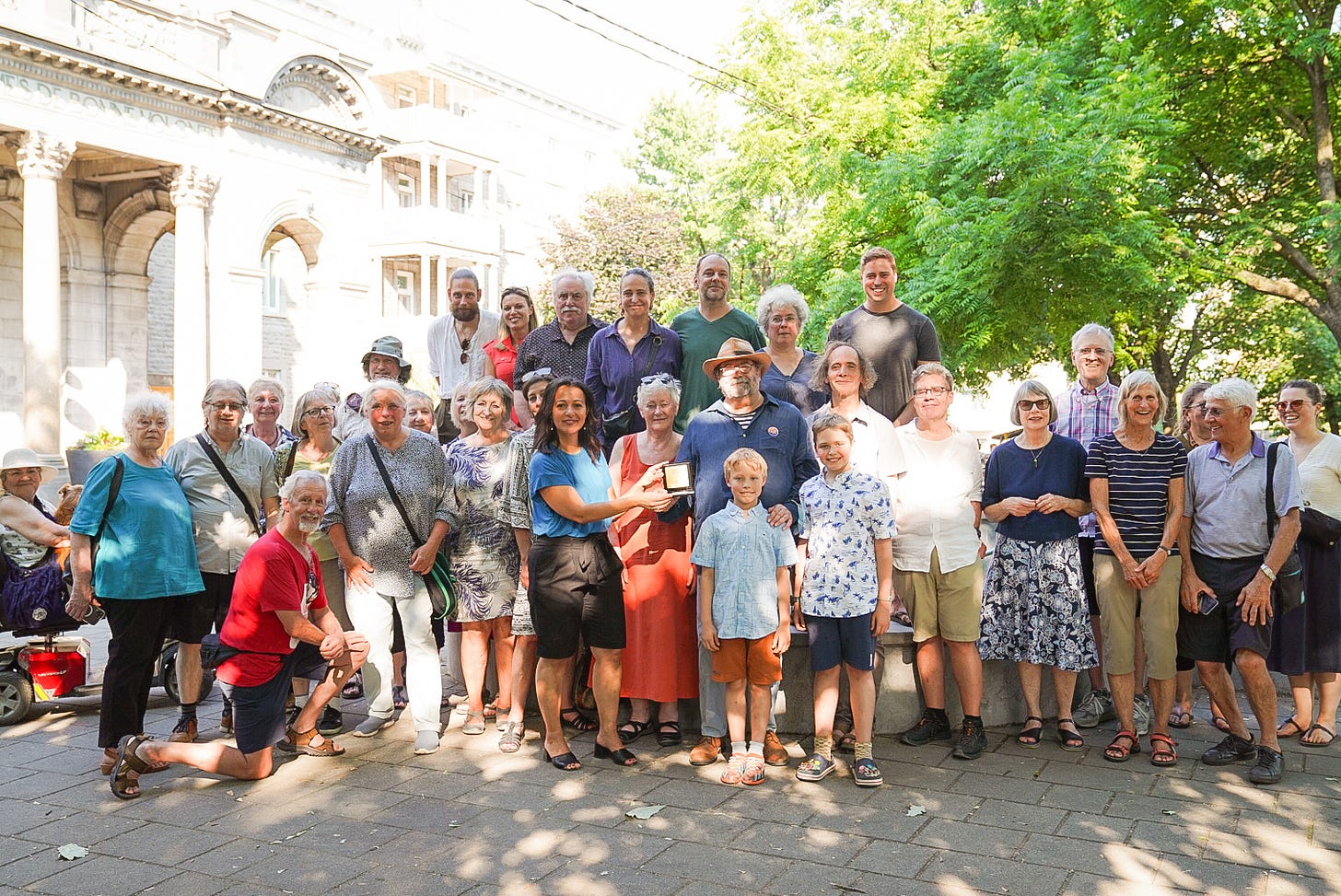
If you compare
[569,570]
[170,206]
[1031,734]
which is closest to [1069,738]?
[1031,734]

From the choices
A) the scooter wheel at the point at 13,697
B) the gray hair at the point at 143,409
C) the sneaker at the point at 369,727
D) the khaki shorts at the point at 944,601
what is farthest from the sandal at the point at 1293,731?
the scooter wheel at the point at 13,697

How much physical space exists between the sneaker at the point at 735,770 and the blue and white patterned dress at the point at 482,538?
1.68 metres

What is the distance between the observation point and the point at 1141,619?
5898mm

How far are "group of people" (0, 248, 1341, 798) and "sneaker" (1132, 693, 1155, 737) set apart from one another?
0.06 feet

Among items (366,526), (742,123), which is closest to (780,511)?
(366,526)

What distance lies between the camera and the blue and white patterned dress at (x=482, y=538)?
6.32 meters

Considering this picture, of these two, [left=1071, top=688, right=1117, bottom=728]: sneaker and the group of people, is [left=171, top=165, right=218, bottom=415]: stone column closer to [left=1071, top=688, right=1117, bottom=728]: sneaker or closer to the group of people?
the group of people

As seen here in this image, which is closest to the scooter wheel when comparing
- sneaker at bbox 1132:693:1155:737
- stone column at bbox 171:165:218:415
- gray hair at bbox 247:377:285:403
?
gray hair at bbox 247:377:285:403

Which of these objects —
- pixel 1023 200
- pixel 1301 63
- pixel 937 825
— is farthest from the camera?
pixel 1301 63

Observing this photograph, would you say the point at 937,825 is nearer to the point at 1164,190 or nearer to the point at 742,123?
the point at 1164,190

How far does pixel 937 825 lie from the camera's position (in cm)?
479

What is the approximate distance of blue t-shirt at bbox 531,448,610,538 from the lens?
563 centimetres

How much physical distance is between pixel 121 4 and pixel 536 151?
26.9 metres

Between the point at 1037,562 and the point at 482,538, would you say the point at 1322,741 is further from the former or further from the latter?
the point at 482,538
